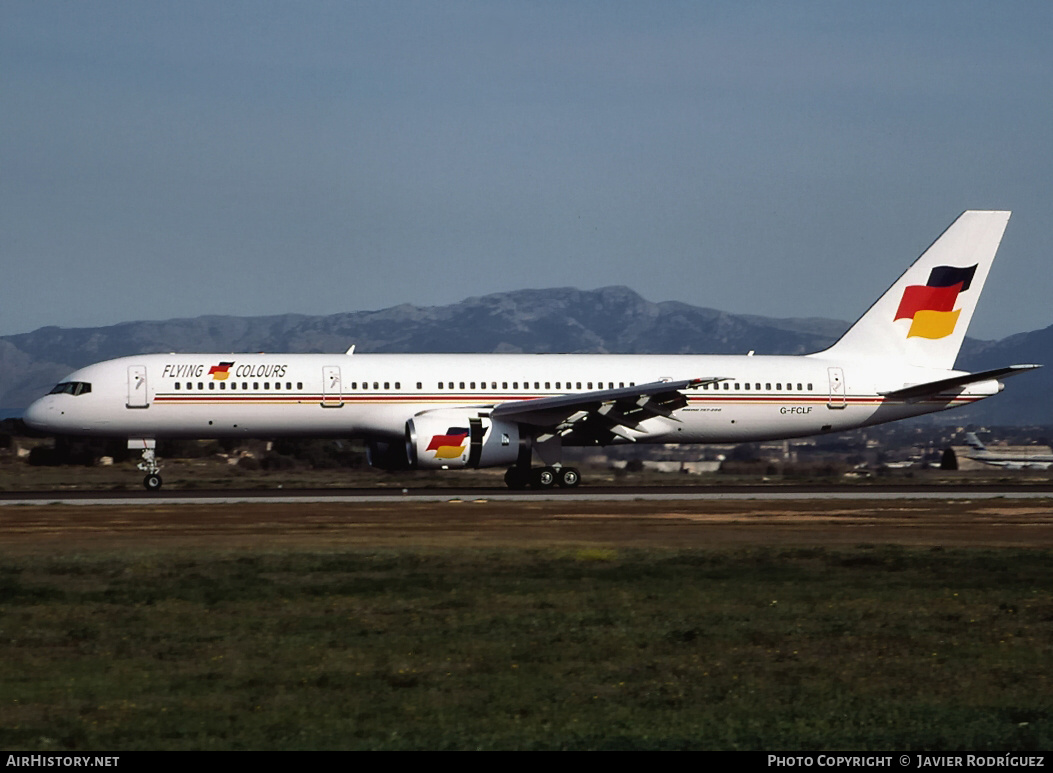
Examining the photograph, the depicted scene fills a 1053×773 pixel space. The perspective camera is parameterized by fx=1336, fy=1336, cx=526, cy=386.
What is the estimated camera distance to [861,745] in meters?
10.3

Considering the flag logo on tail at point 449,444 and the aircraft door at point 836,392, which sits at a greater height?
the aircraft door at point 836,392

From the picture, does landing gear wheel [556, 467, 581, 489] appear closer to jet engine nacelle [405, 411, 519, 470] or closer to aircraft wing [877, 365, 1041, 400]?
jet engine nacelle [405, 411, 519, 470]

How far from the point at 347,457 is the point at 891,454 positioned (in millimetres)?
28670

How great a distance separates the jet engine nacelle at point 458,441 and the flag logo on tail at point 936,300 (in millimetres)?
15605

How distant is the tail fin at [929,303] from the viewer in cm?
4653

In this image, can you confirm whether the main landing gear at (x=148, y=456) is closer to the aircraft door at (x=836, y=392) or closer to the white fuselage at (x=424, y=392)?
the white fuselage at (x=424, y=392)

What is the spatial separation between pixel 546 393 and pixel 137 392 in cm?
1259

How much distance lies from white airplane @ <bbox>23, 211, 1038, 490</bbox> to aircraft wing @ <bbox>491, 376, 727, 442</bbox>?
0.06 metres

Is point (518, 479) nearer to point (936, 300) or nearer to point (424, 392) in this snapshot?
point (424, 392)

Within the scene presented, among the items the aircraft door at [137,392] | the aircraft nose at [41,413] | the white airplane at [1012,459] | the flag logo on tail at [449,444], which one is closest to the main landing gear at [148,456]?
the aircraft door at [137,392]

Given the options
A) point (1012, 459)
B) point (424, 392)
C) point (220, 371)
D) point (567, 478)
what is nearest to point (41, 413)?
point (220, 371)

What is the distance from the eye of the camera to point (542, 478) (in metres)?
42.4

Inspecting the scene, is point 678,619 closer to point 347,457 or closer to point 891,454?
point 347,457
